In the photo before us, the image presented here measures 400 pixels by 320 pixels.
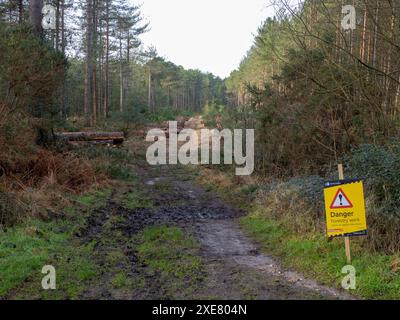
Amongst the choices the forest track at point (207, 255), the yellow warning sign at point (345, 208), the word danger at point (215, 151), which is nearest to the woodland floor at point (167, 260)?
the forest track at point (207, 255)

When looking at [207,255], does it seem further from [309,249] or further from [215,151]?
[215,151]

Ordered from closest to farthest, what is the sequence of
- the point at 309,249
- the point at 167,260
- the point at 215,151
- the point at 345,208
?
the point at 345,208 < the point at 167,260 < the point at 309,249 < the point at 215,151

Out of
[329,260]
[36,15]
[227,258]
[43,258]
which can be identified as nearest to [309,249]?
[329,260]

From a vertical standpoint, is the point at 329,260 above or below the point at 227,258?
above

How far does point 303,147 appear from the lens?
38.5ft

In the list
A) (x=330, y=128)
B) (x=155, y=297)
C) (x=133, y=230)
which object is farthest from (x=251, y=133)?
(x=155, y=297)

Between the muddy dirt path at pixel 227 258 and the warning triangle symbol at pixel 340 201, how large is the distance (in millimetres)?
Answer: 1207

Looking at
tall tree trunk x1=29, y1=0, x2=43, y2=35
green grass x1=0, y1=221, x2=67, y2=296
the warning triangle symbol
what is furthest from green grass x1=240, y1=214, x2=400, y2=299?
tall tree trunk x1=29, y1=0, x2=43, y2=35

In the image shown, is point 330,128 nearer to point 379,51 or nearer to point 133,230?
point 379,51

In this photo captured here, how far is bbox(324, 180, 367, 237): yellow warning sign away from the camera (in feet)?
19.0

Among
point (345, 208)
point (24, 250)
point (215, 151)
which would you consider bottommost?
point (24, 250)

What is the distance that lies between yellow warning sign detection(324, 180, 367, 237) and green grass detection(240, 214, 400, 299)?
416 millimetres

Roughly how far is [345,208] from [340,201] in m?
0.12

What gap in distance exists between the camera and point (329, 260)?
6.08 meters
